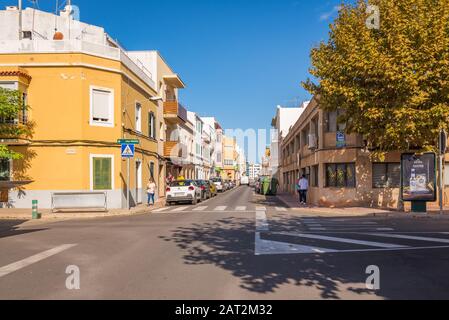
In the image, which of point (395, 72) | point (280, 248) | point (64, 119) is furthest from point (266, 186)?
point (280, 248)

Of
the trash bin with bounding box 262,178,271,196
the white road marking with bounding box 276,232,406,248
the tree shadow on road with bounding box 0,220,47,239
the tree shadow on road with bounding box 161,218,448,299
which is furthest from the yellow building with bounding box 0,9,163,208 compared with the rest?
the trash bin with bounding box 262,178,271,196

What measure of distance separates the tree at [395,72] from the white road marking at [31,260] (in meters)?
12.6

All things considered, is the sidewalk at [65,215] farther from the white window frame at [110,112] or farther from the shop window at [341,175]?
the shop window at [341,175]

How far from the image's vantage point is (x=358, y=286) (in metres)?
6.07

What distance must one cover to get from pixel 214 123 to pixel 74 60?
72380mm

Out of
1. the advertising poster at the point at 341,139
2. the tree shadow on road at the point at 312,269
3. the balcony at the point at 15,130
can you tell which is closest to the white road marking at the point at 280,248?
the tree shadow on road at the point at 312,269

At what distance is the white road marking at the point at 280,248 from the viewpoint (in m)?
8.86

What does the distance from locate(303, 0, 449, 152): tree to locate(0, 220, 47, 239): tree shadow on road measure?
13.3 m

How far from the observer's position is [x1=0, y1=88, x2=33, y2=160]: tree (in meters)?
19.4

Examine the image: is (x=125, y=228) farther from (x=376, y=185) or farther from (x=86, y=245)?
(x=376, y=185)

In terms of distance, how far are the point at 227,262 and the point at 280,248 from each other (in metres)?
1.94
